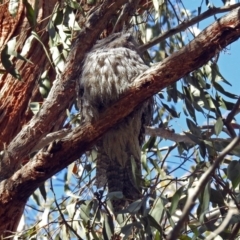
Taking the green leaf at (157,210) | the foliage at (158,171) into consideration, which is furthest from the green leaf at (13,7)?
the green leaf at (157,210)

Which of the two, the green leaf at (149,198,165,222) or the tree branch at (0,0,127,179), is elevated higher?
the tree branch at (0,0,127,179)

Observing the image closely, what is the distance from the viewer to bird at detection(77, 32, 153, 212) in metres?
2.71

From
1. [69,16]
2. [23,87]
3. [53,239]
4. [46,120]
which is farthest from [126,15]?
[53,239]

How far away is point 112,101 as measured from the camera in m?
2.63

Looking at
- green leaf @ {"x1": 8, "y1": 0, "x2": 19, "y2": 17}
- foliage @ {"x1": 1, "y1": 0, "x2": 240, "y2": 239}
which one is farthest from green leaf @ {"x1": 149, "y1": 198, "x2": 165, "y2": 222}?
green leaf @ {"x1": 8, "y1": 0, "x2": 19, "y2": 17}

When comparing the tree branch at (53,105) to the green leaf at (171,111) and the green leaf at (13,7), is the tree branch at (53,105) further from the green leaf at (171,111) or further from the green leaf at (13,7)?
the green leaf at (171,111)

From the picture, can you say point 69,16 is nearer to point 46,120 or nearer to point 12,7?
point 12,7

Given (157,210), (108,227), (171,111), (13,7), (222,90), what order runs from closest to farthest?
1. (157,210)
2. (108,227)
3. (13,7)
4. (222,90)
5. (171,111)

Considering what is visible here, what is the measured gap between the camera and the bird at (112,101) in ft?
8.88

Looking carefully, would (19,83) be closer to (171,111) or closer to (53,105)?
(53,105)

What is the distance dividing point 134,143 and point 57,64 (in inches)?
20.7

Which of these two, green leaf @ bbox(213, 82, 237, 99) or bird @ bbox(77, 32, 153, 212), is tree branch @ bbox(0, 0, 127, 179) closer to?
bird @ bbox(77, 32, 153, 212)

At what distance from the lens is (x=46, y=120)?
2596mm

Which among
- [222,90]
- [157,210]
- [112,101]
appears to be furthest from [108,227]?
[222,90]
